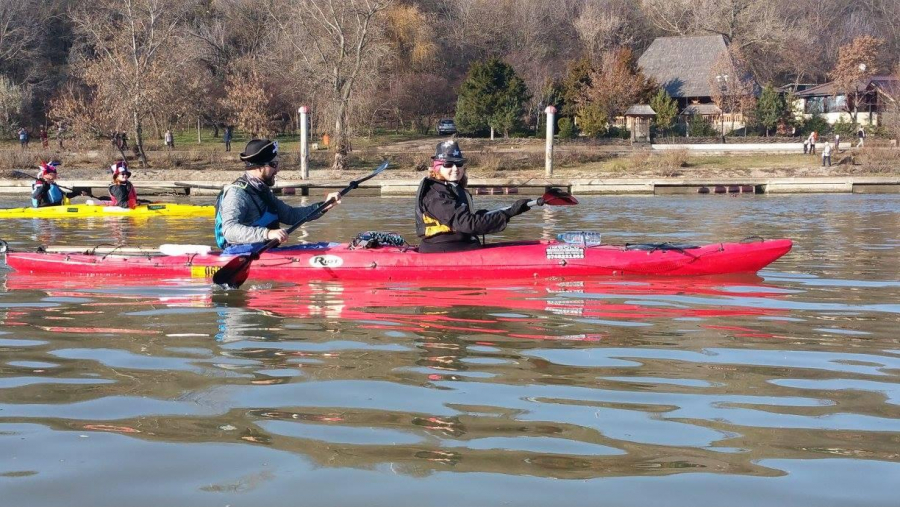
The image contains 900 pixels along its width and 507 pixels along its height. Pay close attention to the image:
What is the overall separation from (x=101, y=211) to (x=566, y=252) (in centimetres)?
1090

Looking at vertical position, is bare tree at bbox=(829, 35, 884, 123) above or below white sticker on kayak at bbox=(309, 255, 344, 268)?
above

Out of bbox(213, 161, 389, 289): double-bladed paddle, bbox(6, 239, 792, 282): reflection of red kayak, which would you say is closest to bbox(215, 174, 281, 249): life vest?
bbox(213, 161, 389, 289): double-bladed paddle

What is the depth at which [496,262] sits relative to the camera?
30.1 feet

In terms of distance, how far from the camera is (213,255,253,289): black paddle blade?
8617 mm

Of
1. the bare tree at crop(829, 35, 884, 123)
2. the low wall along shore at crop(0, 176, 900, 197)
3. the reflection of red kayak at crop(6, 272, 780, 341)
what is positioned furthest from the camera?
the bare tree at crop(829, 35, 884, 123)

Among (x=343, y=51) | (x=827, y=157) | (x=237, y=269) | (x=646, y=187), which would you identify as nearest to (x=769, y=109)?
(x=827, y=157)

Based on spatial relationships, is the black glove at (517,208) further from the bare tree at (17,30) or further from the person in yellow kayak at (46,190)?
the bare tree at (17,30)

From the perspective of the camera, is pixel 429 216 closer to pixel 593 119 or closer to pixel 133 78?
pixel 133 78

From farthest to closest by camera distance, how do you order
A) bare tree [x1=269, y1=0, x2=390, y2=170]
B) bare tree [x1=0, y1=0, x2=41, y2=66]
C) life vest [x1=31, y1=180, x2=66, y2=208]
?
bare tree [x1=0, y1=0, x2=41, y2=66] < bare tree [x1=269, y1=0, x2=390, y2=170] < life vest [x1=31, y1=180, x2=66, y2=208]

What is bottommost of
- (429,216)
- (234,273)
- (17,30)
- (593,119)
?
(234,273)

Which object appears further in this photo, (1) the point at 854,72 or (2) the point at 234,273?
(1) the point at 854,72

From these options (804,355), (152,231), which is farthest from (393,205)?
(804,355)

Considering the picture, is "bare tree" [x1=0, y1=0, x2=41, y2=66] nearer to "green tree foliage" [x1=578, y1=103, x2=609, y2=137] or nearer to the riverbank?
the riverbank

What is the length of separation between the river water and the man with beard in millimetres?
522
